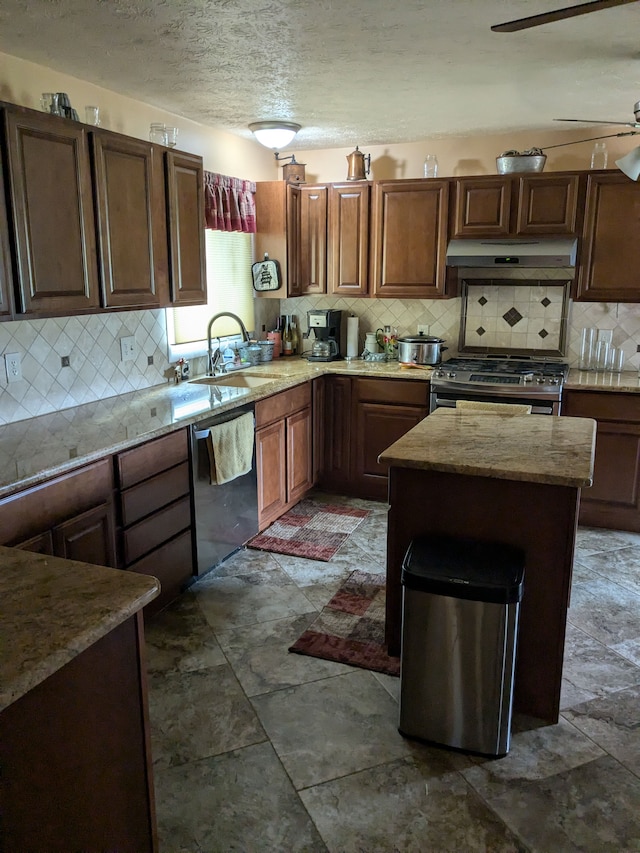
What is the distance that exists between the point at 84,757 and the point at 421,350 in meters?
3.73

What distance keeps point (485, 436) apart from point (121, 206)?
6.33 ft

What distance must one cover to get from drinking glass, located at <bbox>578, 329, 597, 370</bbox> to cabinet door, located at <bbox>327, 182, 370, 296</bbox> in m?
1.57

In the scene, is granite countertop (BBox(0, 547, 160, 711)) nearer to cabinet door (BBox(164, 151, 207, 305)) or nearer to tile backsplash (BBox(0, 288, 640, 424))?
tile backsplash (BBox(0, 288, 640, 424))

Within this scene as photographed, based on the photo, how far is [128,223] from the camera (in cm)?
302

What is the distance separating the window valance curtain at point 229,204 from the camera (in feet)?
13.9

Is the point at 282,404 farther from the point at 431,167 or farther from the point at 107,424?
the point at 431,167

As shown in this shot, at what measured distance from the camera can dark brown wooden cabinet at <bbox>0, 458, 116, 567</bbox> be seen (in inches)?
86.6

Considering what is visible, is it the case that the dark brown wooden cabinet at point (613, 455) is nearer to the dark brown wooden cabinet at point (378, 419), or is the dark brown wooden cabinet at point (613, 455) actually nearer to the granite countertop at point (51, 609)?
the dark brown wooden cabinet at point (378, 419)

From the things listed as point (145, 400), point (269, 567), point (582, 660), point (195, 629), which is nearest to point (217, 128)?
point (145, 400)

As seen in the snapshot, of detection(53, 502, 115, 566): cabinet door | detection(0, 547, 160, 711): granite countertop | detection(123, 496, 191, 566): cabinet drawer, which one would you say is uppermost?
detection(0, 547, 160, 711): granite countertop

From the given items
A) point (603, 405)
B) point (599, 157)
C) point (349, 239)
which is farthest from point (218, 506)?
point (599, 157)

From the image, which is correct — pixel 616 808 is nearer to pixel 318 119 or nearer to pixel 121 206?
pixel 121 206

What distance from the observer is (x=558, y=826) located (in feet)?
6.26

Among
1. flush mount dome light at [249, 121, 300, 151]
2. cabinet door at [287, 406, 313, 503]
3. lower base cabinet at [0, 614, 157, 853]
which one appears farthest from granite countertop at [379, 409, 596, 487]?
flush mount dome light at [249, 121, 300, 151]
